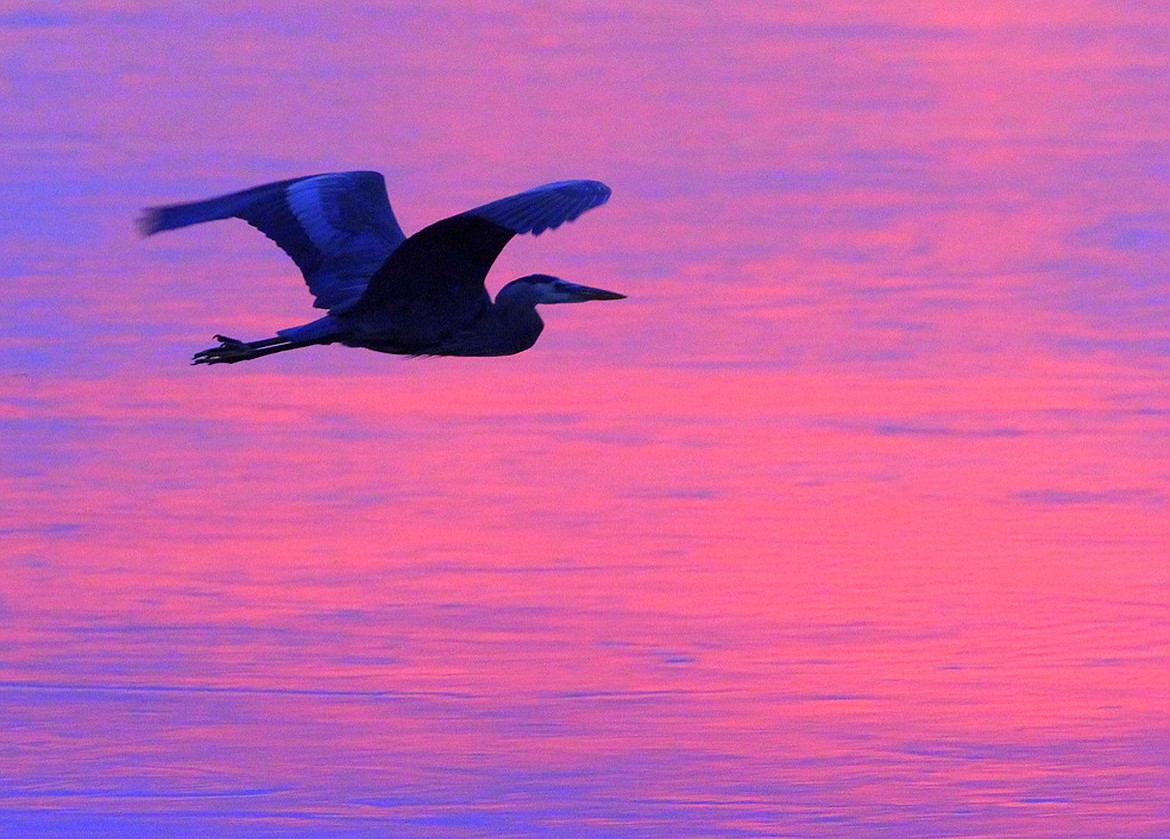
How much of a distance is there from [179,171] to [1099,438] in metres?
5.75

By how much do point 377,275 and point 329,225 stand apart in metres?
0.77

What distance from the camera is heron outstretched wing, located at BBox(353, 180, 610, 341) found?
910 centimetres

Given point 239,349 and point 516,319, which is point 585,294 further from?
point 239,349

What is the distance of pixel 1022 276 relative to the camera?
551 inches

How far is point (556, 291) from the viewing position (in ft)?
34.1

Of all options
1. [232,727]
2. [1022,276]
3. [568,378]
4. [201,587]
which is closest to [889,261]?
[1022,276]

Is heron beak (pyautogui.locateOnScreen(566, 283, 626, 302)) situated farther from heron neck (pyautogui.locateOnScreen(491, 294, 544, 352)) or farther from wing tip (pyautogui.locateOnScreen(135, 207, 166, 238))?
wing tip (pyautogui.locateOnScreen(135, 207, 166, 238))

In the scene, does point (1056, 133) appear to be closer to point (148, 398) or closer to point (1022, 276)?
point (1022, 276)

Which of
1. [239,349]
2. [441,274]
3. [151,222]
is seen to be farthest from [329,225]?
[151,222]

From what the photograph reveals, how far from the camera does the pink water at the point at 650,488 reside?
9.26 meters

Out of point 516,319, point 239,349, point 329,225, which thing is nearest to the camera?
point 239,349

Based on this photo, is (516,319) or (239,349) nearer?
(239,349)

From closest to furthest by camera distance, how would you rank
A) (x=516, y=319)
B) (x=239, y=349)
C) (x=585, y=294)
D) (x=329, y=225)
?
1. (x=239, y=349)
2. (x=516, y=319)
3. (x=329, y=225)
4. (x=585, y=294)

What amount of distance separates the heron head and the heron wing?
520 mm
